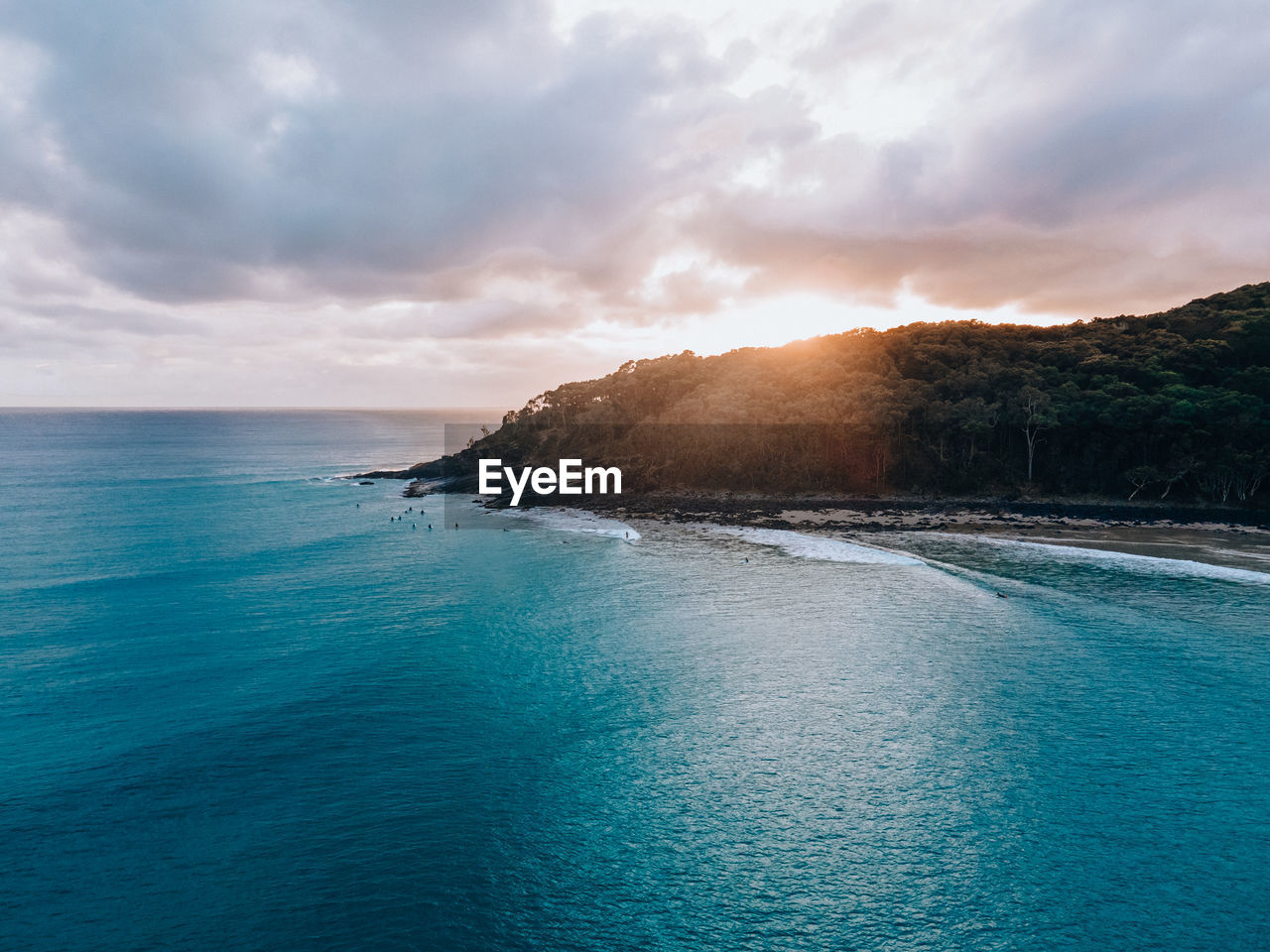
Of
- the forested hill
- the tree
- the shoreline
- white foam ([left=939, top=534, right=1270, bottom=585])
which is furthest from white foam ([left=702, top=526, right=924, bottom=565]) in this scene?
the tree

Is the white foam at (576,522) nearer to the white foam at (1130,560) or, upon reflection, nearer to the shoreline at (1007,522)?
the shoreline at (1007,522)

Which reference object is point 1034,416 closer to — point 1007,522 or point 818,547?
point 1007,522

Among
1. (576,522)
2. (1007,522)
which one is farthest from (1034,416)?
(576,522)

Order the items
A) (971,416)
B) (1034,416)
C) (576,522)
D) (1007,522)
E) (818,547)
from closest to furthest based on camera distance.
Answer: (818,547) → (1007,522) → (576,522) → (1034,416) → (971,416)

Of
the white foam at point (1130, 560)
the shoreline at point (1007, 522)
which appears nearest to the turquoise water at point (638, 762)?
the white foam at point (1130, 560)

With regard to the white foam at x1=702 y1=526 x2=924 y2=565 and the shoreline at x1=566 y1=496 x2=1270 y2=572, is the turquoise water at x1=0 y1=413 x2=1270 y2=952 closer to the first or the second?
the white foam at x1=702 y1=526 x2=924 y2=565

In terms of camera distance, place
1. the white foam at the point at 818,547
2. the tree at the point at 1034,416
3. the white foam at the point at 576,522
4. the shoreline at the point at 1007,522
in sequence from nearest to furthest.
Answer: the white foam at the point at 818,547 < the shoreline at the point at 1007,522 < the white foam at the point at 576,522 < the tree at the point at 1034,416
